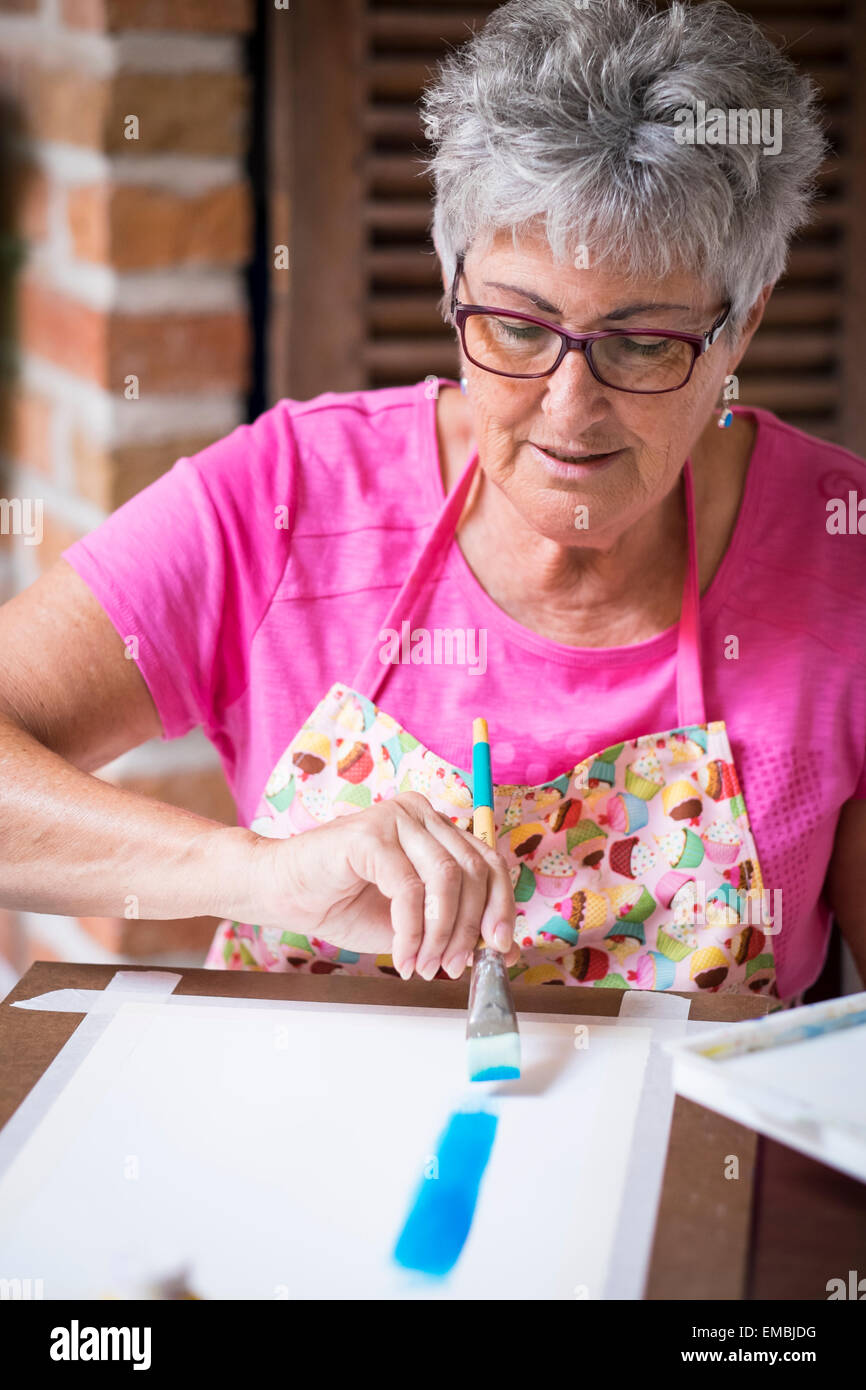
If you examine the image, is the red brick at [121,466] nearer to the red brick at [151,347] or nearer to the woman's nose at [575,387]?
the red brick at [151,347]

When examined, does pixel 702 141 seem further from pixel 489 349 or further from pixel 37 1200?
pixel 37 1200

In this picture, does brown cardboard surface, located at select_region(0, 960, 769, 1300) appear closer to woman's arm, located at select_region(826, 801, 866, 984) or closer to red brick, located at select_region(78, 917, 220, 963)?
woman's arm, located at select_region(826, 801, 866, 984)

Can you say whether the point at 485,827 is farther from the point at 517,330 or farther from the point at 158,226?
the point at 158,226

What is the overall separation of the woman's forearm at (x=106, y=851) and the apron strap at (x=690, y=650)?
373mm

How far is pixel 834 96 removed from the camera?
1808 millimetres

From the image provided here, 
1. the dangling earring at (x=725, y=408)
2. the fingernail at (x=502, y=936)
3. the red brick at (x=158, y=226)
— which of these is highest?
the red brick at (x=158, y=226)

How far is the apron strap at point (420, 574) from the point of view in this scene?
1.19 meters

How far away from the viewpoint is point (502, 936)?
93cm

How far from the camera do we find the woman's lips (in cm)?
108

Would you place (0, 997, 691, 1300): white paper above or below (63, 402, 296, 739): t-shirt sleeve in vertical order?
below

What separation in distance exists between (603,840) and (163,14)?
1.03 meters

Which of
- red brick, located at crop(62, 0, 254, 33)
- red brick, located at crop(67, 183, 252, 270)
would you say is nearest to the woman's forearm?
red brick, located at crop(67, 183, 252, 270)

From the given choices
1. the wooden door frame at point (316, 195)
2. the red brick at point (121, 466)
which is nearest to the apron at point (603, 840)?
the red brick at point (121, 466)

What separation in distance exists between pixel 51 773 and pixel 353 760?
242 mm
